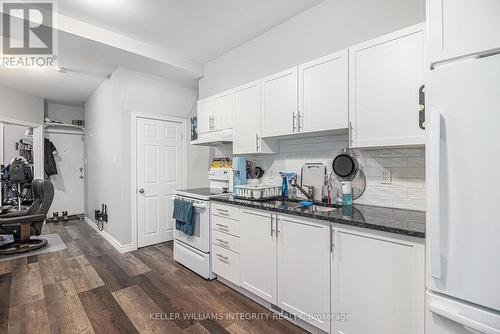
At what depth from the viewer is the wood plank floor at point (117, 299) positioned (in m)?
1.90

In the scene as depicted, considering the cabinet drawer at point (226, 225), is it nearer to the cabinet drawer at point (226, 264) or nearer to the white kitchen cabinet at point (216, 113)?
the cabinet drawer at point (226, 264)

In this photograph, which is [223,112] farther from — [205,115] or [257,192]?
[257,192]

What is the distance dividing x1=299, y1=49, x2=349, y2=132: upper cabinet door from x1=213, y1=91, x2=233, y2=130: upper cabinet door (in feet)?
3.39

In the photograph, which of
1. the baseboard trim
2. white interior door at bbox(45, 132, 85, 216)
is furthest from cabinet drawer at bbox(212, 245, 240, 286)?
white interior door at bbox(45, 132, 85, 216)

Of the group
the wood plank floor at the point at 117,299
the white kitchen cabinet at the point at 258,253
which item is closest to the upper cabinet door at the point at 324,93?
the white kitchen cabinet at the point at 258,253

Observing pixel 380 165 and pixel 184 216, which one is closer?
pixel 380 165

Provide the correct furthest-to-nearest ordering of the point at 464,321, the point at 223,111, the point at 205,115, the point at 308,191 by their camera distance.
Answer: the point at 205,115, the point at 223,111, the point at 308,191, the point at 464,321

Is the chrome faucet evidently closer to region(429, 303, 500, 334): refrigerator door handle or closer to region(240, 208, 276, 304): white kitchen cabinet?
region(240, 208, 276, 304): white kitchen cabinet

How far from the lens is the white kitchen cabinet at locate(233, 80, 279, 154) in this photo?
2.60 meters

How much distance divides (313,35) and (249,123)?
1084 mm

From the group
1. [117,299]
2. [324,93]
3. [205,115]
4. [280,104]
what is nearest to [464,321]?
[324,93]

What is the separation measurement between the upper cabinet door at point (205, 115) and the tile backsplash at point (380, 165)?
116 cm

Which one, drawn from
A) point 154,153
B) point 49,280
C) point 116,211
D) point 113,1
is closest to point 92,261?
point 49,280

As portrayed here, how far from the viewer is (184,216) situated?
2822 mm
